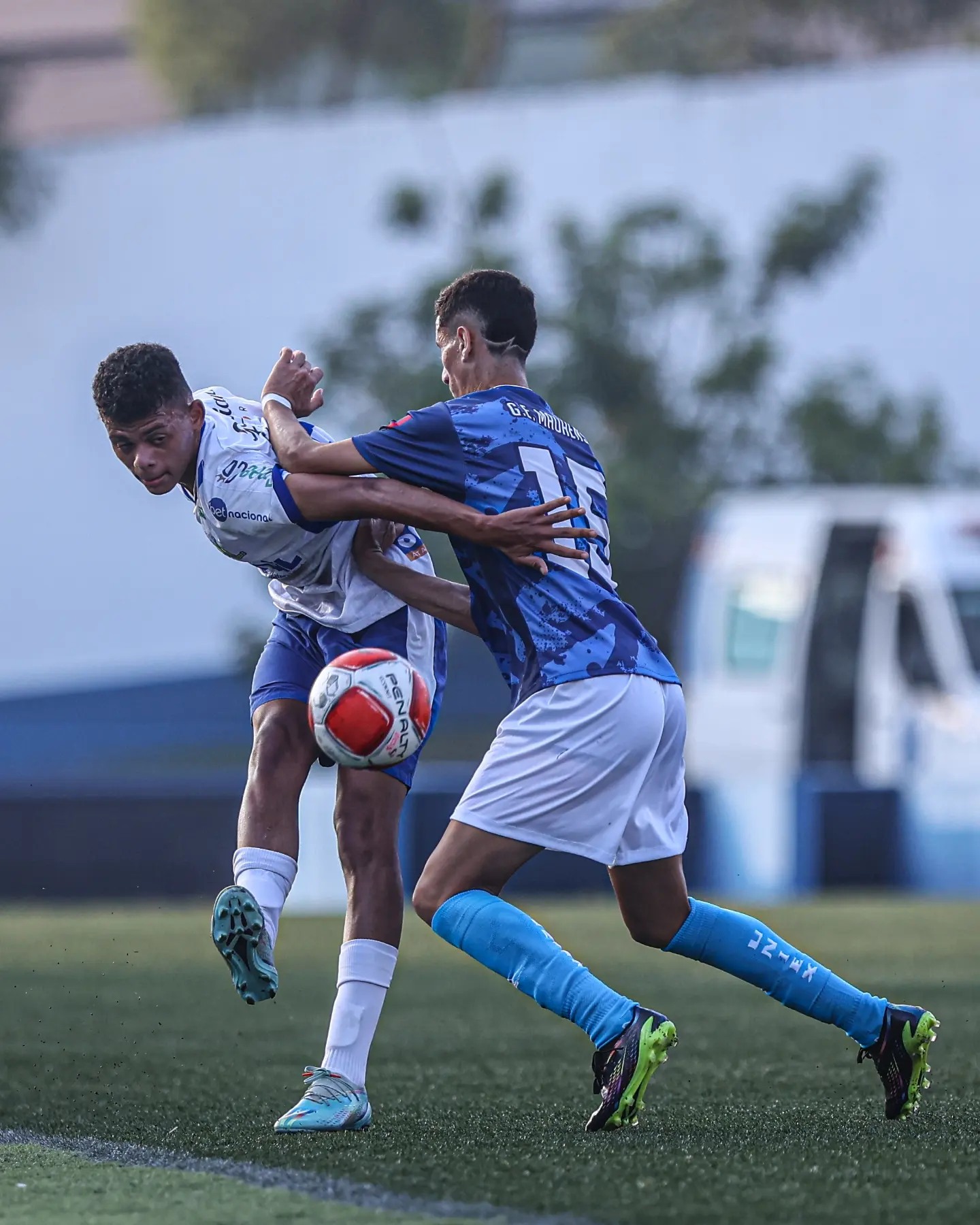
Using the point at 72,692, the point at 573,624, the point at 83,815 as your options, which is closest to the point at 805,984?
the point at 573,624

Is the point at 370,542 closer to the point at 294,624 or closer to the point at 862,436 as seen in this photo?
the point at 294,624

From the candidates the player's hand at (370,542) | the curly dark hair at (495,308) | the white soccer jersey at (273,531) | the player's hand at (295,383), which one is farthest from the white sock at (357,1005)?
the curly dark hair at (495,308)

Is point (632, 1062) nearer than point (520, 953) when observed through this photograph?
Yes

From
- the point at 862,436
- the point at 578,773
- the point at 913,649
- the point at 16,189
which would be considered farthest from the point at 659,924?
the point at 16,189

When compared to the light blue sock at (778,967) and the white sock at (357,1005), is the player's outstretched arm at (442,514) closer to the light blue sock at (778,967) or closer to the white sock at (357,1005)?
the light blue sock at (778,967)

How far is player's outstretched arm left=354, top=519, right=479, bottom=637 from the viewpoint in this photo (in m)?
5.23

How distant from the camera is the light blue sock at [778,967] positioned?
16.3 feet

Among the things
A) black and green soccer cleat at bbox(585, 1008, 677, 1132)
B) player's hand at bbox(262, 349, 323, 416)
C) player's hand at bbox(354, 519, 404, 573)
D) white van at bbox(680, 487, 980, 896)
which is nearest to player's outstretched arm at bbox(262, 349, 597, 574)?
player's hand at bbox(262, 349, 323, 416)

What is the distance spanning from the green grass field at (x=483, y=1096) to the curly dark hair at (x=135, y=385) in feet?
5.83

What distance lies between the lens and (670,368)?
80.6ft

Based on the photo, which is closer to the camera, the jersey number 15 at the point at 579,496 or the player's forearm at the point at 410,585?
the jersey number 15 at the point at 579,496

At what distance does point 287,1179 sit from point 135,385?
2031 millimetres

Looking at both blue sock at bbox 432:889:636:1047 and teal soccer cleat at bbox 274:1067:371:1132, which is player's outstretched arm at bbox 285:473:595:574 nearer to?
blue sock at bbox 432:889:636:1047

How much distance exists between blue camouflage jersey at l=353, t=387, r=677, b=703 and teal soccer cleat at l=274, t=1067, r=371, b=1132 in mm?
1047
